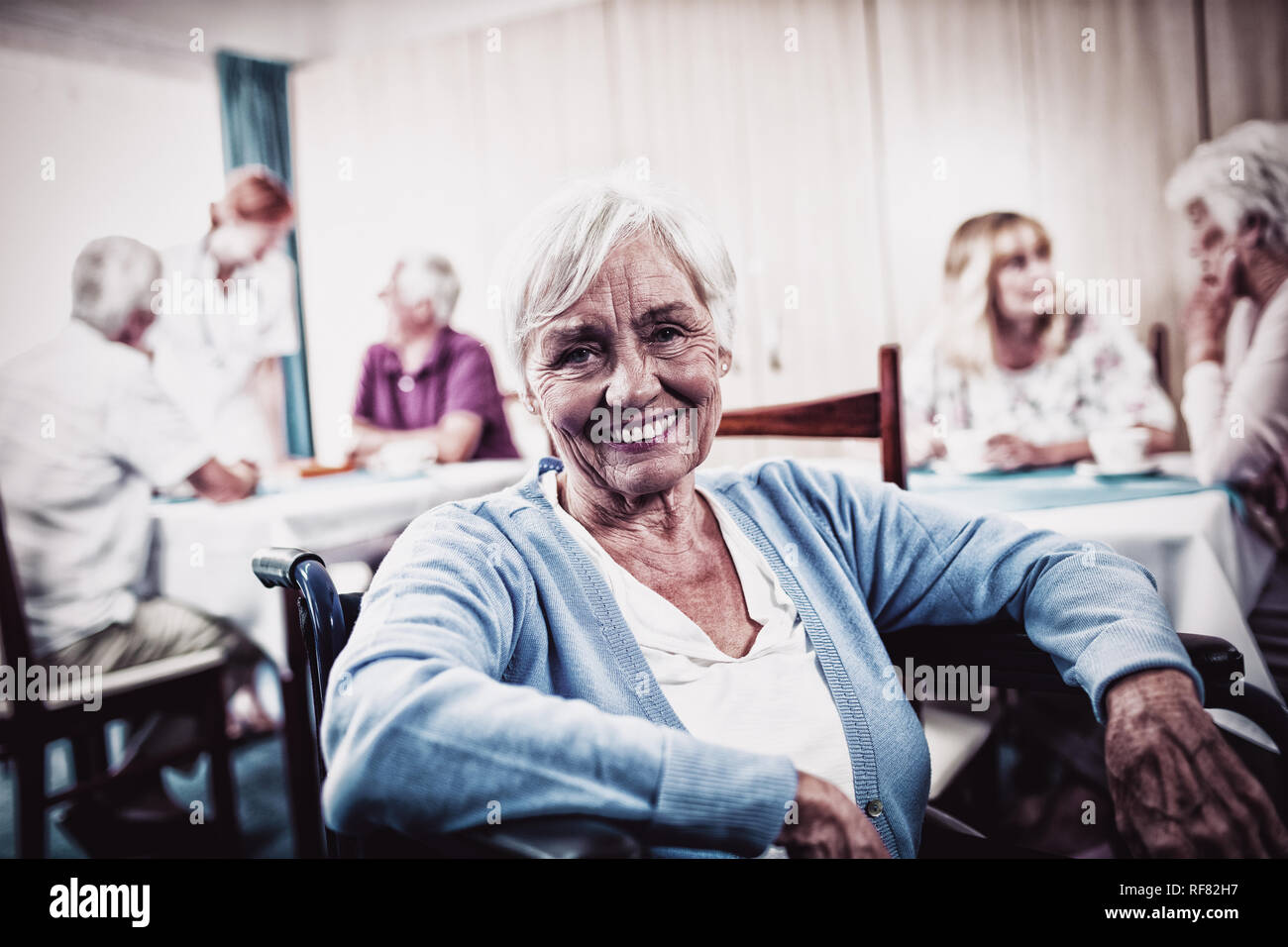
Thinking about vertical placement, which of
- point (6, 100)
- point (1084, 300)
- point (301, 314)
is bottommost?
point (1084, 300)

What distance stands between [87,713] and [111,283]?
3.91 ft

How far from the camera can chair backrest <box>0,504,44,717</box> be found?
1.74m

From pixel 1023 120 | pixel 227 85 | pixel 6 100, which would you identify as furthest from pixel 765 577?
pixel 227 85

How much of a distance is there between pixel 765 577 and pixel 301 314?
426cm

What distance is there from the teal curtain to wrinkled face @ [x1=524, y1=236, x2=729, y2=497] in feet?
13.5

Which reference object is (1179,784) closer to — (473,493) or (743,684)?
(743,684)

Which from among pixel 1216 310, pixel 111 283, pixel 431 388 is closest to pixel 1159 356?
pixel 1216 310

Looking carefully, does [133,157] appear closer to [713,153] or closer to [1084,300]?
[713,153]

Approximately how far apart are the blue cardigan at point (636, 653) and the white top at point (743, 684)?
1.1 inches

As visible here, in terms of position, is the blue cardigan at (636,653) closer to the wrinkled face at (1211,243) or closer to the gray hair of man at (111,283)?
the wrinkled face at (1211,243)

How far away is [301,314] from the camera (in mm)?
4680

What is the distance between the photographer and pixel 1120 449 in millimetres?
1731

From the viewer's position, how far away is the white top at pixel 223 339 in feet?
12.9

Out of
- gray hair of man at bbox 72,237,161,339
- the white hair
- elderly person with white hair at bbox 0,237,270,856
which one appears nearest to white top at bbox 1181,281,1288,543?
elderly person with white hair at bbox 0,237,270,856
